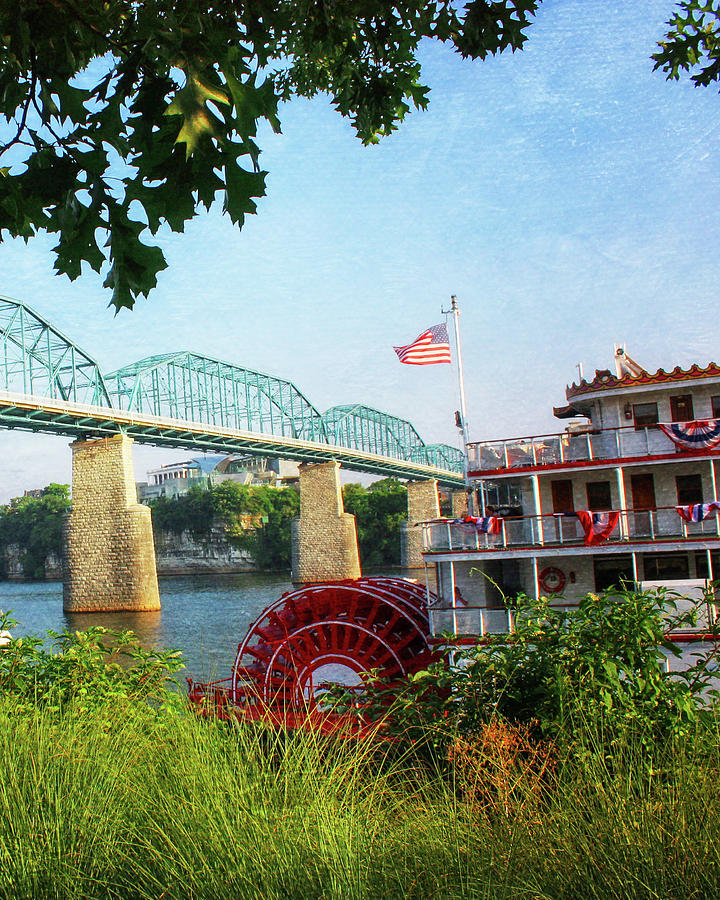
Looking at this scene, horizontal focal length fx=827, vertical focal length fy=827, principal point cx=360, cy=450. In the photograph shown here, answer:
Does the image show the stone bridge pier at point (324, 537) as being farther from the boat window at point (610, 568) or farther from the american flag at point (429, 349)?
the boat window at point (610, 568)

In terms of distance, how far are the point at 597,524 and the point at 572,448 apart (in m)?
1.55

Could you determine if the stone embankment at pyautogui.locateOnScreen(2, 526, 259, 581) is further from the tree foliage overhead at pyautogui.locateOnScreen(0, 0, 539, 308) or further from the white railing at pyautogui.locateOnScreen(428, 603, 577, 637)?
the tree foliage overhead at pyautogui.locateOnScreen(0, 0, 539, 308)

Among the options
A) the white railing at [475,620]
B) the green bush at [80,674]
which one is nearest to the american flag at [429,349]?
the white railing at [475,620]

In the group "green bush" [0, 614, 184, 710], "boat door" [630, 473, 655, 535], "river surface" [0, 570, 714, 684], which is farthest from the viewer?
"river surface" [0, 570, 714, 684]

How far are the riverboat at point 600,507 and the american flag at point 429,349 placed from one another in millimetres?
7181

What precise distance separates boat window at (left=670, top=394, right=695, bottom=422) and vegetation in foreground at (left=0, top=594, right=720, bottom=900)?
406 inches

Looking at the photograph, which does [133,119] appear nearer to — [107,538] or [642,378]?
[642,378]

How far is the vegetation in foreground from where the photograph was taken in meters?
2.61

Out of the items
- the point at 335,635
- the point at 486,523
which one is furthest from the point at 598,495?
the point at 335,635

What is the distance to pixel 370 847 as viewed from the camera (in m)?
2.79

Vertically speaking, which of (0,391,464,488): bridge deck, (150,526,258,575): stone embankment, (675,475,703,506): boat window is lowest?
(150,526,258,575): stone embankment

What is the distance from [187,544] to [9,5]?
80.6 metres

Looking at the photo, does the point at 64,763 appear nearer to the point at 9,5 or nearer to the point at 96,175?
the point at 96,175

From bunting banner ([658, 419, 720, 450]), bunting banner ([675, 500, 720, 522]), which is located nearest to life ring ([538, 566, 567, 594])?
bunting banner ([675, 500, 720, 522])
